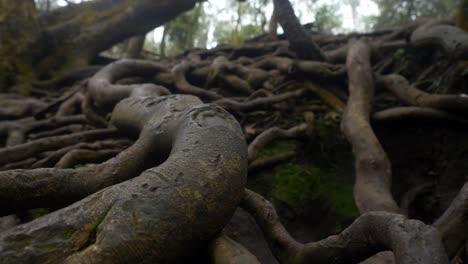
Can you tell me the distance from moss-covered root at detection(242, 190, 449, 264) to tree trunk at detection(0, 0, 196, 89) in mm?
4657

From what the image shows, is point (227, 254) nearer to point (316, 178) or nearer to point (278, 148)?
point (316, 178)

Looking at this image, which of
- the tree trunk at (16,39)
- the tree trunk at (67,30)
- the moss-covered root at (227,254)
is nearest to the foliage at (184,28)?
the tree trunk at (67,30)

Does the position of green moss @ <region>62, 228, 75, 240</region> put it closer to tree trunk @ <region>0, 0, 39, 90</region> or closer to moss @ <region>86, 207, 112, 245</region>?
moss @ <region>86, 207, 112, 245</region>

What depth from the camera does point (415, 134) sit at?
9.73 feet

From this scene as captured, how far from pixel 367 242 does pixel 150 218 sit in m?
0.79

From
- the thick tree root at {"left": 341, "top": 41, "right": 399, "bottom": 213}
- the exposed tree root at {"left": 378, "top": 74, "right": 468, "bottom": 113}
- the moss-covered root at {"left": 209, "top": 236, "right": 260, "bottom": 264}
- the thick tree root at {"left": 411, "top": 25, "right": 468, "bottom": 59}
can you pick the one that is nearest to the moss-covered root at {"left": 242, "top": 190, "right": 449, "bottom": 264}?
the moss-covered root at {"left": 209, "top": 236, "right": 260, "bottom": 264}

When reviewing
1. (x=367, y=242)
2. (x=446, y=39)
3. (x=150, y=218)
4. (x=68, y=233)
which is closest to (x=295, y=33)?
(x=446, y=39)

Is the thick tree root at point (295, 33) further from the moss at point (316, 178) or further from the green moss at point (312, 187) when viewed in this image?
the green moss at point (312, 187)

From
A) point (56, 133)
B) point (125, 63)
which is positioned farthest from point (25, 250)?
point (125, 63)

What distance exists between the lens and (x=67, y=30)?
5945 mm

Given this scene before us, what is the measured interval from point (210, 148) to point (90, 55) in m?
5.35

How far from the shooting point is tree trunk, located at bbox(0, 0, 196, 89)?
508 cm

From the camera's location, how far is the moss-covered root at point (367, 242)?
1.12 metres

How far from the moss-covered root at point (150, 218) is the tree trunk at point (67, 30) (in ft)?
14.8
